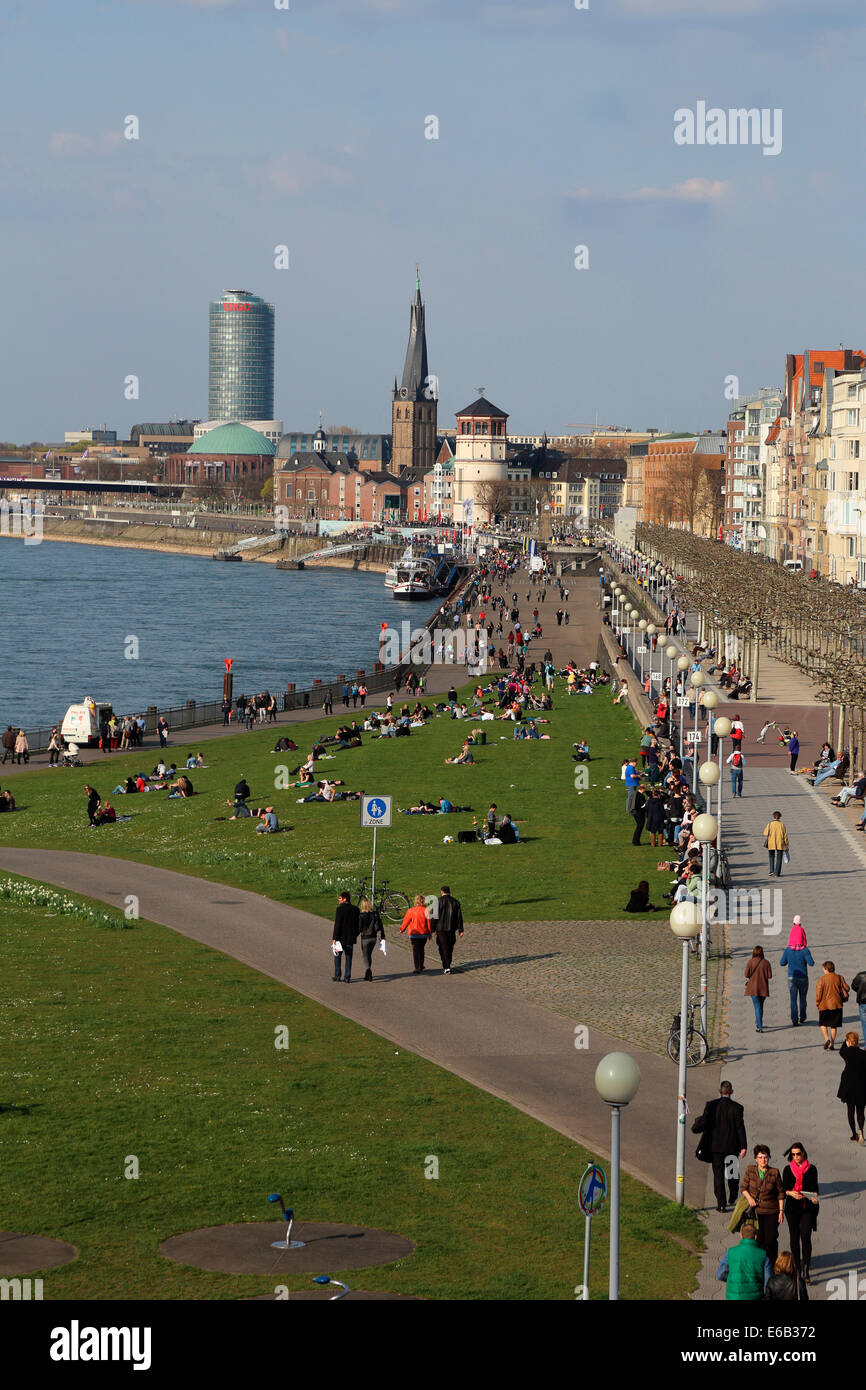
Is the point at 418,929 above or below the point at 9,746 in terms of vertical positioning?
above

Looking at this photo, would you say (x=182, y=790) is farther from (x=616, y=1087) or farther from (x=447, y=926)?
(x=616, y=1087)

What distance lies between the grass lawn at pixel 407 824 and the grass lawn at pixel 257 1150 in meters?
6.78

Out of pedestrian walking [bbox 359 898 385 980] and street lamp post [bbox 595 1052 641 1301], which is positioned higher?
street lamp post [bbox 595 1052 641 1301]

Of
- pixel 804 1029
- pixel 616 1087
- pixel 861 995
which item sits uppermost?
pixel 616 1087

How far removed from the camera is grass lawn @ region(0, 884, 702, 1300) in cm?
1266

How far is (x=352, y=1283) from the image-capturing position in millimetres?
12203

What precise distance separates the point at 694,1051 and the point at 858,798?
58.0 feet

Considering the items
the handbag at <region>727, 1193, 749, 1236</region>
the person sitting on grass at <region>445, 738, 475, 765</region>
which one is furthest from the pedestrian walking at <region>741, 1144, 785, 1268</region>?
the person sitting on grass at <region>445, 738, 475, 765</region>

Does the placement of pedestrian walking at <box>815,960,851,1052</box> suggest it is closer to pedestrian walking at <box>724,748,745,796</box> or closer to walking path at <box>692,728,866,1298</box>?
walking path at <box>692,728,866,1298</box>

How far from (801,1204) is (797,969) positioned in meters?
7.11

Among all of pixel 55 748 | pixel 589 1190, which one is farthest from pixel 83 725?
pixel 589 1190

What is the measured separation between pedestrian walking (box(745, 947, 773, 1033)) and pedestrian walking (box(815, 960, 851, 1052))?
2.29 feet

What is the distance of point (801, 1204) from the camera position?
12.8 metres
